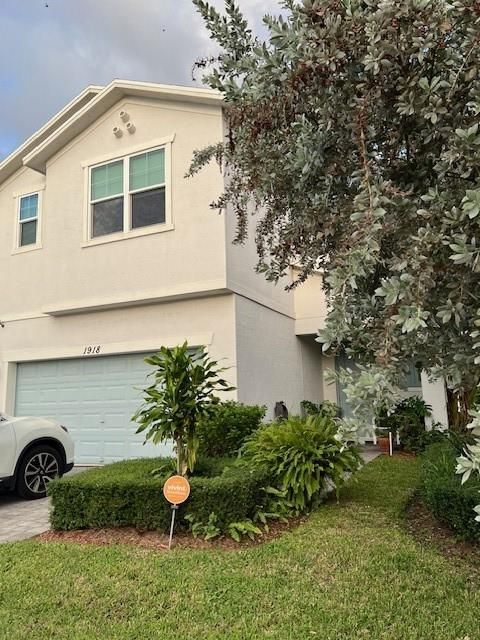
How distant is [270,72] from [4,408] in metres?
11.0

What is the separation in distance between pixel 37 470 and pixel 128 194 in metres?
5.69

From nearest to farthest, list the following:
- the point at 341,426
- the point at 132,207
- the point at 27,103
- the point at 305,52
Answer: the point at 341,426
the point at 305,52
the point at 132,207
the point at 27,103

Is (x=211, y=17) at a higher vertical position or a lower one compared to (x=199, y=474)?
higher

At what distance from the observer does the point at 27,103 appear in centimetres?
1541

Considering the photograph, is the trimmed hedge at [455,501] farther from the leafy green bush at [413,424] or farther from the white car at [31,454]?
the white car at [31,454]

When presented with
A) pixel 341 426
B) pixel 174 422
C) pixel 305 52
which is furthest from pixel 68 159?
pixel 341 426

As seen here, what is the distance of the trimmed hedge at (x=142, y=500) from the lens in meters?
5.32

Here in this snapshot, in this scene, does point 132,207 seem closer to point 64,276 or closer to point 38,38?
point 64,276

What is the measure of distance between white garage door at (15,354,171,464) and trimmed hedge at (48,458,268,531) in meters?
4.22

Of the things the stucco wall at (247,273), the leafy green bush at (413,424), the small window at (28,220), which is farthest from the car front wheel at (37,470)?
the leafy green bush at (413,424)

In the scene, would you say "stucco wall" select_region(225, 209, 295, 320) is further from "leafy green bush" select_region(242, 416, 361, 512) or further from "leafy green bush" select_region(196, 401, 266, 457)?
"leafy green bush" select_region(242, 416, 361, 512)

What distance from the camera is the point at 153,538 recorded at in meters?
5.36

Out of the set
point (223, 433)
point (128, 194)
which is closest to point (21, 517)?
point (223, 433)

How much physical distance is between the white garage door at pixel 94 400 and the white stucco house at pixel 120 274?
0.03m
